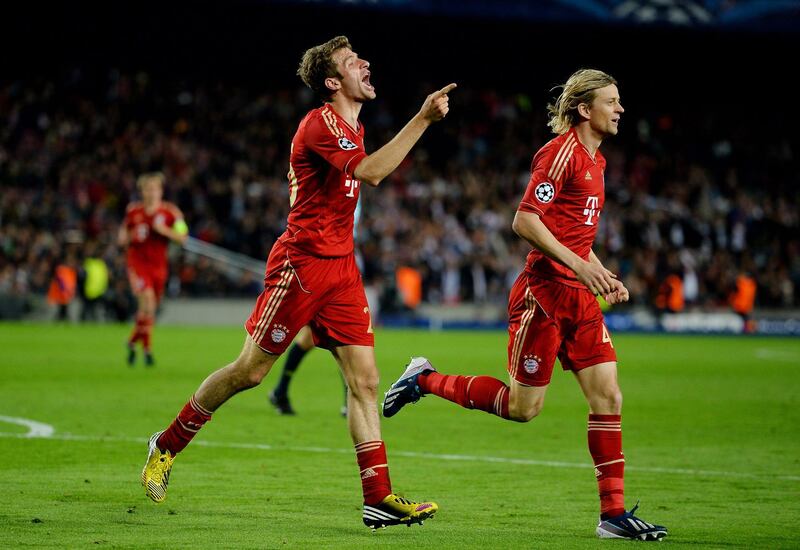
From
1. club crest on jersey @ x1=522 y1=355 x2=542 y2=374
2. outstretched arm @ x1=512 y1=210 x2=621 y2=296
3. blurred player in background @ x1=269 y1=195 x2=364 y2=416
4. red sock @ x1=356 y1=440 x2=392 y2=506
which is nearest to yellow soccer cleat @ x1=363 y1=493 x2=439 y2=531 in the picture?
red sock @ x1=356 y1=440 x2=392 y2=506

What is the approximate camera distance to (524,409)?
6996mm

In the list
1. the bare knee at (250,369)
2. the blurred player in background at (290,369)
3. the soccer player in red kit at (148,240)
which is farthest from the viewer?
the soccer player in red kit at (148,240)

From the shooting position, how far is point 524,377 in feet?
22.7

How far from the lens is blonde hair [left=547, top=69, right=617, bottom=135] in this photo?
6941mm

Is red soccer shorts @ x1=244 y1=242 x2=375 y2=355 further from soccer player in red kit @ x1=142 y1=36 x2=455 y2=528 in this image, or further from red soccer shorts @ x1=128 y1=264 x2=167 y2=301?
red soccer shorts @ x1=128 y1=264 x2=167 y2=301

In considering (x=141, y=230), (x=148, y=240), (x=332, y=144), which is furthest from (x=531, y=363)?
(x=148, y=240)

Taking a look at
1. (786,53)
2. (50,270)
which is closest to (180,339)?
(50,270)

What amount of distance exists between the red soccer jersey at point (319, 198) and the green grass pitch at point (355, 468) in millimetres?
1455

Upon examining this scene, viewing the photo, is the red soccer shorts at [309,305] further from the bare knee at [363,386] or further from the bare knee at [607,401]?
the bare knee at [607,401]

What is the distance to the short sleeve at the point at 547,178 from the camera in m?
6.63

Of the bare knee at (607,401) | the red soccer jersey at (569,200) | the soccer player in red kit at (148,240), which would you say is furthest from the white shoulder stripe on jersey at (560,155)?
the soccer player in red kit at (148,240)

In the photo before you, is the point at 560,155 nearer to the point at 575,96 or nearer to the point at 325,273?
the point at 575,96

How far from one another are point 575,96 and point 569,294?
109 centimetres

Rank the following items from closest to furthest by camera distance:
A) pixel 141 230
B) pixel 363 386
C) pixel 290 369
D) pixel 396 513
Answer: pixel 396 513, pixel 363 386, pixel 290 369, pixel 141 230
